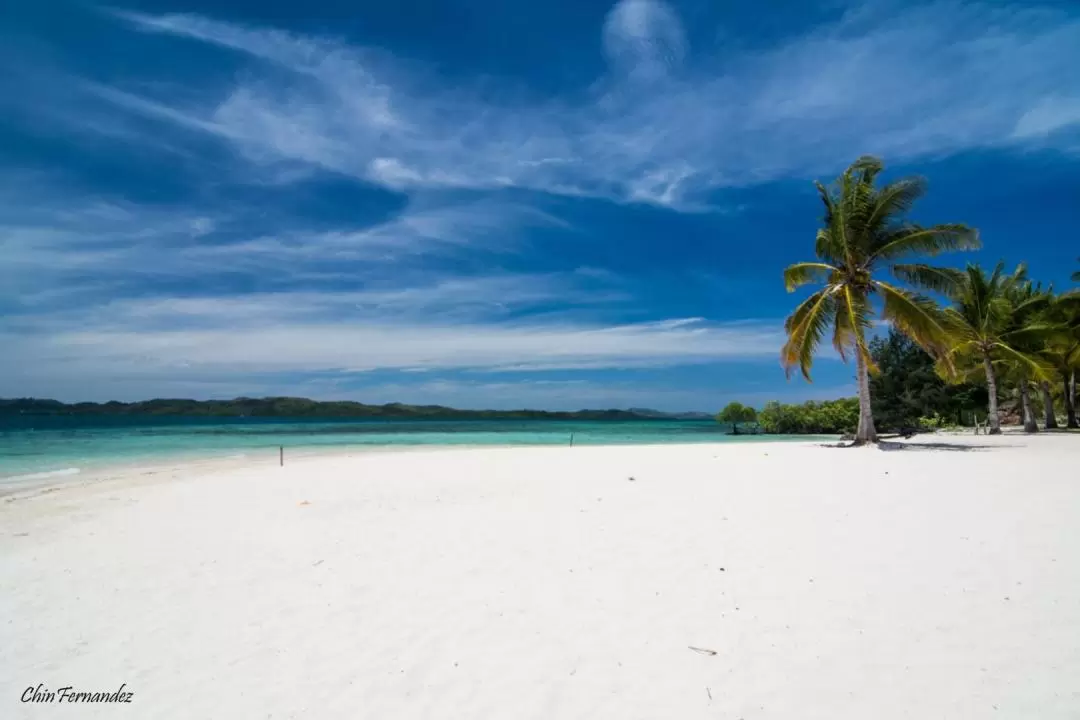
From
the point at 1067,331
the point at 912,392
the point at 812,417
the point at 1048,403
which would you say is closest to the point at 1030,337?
the point at 1067,331

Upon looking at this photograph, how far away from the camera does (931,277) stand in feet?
55.6

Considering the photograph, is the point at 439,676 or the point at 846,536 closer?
the point at 439,676

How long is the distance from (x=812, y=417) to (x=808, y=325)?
2968cm

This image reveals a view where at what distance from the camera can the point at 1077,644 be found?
353 centimetres

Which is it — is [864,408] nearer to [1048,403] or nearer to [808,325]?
[808,325]

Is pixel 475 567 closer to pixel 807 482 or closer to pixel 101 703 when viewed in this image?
pixel 101 703

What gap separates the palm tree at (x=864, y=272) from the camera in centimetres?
1662

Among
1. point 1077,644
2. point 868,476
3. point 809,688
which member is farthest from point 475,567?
point 868,476

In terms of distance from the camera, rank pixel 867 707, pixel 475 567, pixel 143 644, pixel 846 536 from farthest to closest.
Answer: pixel 846 536, pixel 475 567, pixel 143 644, pixel 867 707

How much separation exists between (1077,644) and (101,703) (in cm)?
600

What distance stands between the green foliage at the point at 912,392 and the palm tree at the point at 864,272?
2077 centimetres

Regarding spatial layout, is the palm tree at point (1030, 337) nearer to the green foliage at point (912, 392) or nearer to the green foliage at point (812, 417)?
the green foliage at point (912, 392)

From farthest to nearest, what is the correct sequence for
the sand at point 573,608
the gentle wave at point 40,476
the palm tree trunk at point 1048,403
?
the palm tree trunk at point 1048,403
the gentle wave at point 40,476
the sand at point 573,608

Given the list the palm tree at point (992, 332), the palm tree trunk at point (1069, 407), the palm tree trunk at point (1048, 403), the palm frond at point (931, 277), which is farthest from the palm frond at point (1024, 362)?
the palm frond at point (931, 277)
